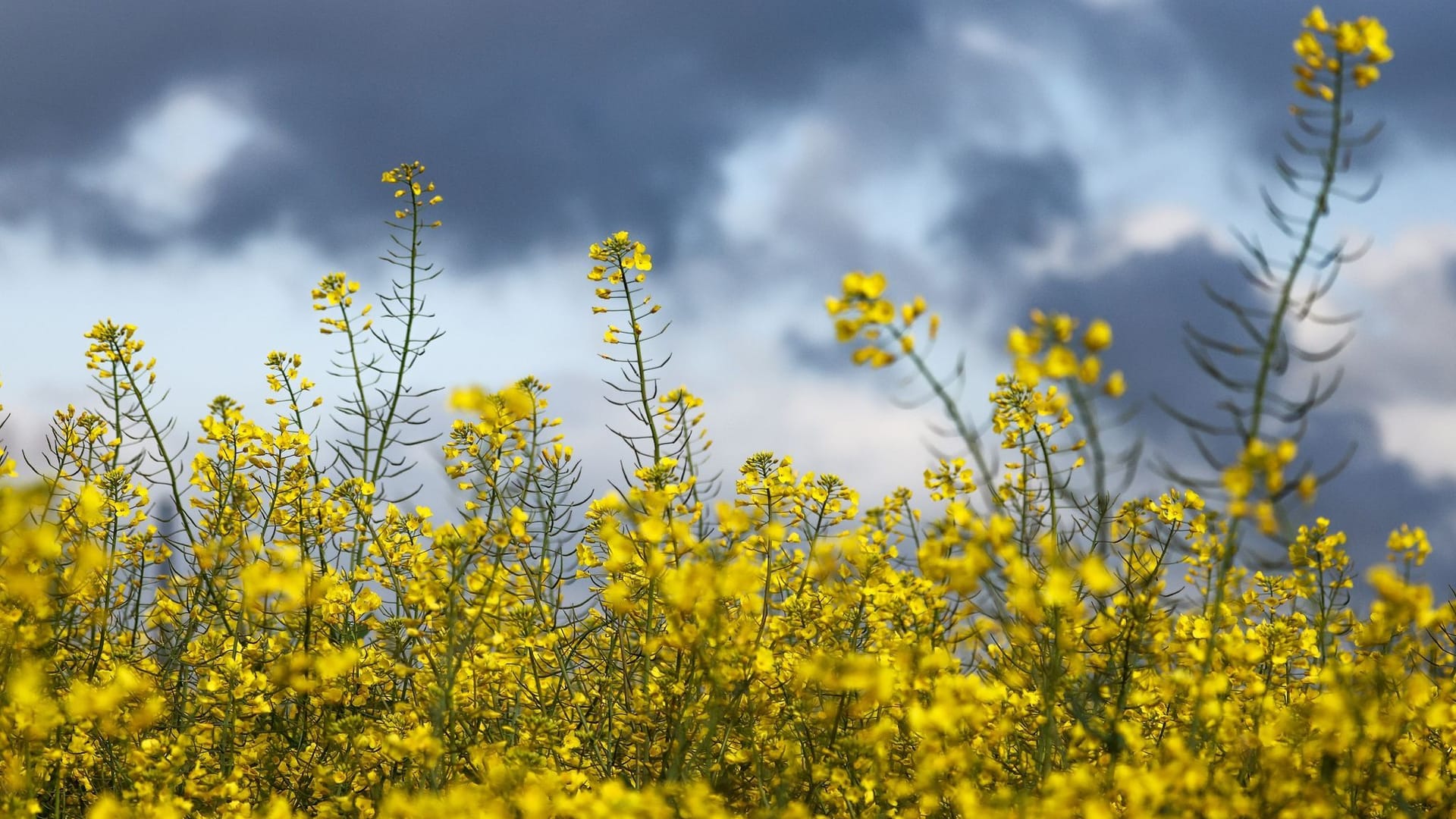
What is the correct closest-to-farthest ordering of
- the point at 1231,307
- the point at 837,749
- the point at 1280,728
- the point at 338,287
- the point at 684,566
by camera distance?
the point at 1231,307 < the point at 684,566 < the point at 1280,728 < the point at 837,749 < the point at 338,287

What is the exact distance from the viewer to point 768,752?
4.60 metres

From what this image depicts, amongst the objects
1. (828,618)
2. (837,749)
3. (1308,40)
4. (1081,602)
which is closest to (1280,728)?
(1081,602)

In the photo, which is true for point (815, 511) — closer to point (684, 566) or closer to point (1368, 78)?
point (684, 566)

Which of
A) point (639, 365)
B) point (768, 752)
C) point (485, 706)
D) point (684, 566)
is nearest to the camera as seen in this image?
point (684, 566)

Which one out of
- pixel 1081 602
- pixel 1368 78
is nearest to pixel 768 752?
pixel 1081 602

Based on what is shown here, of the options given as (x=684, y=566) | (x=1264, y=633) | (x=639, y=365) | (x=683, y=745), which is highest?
(x=639, y=365)

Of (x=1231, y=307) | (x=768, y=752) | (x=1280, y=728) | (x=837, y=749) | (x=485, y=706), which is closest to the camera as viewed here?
(x=1231, y=307)

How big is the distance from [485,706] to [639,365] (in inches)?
65.8

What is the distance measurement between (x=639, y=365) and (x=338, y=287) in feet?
6.69

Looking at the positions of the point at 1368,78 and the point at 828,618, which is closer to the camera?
the point at 1368,78

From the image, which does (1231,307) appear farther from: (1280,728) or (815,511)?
(815,511)

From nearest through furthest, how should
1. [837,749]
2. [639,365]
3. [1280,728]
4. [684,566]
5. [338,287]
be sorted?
[684,566] < [1280,728] < [837,749] < [639,365] < [338,287]

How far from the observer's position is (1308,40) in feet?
9.76

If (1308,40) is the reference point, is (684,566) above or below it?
below
